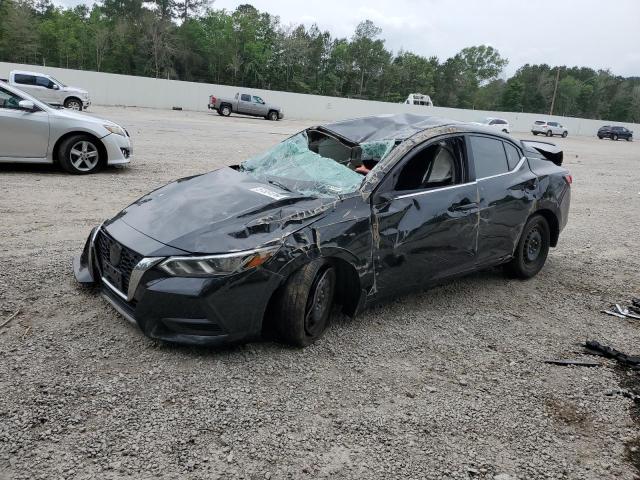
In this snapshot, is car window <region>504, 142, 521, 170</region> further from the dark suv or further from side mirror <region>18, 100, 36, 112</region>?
the dark suv

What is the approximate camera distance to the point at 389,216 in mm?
3768

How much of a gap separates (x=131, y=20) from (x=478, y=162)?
82.2 metres

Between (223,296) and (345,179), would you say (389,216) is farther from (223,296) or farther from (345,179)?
(223,296)

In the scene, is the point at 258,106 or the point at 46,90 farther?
the point at 258,106

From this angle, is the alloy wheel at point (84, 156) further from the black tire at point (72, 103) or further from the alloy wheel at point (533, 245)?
the black tire at point (72, 103)

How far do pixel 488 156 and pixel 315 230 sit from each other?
86.8 inches

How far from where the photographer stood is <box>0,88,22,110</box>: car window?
815 centimetres

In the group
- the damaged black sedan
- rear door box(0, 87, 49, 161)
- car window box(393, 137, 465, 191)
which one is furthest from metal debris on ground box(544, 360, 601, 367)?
rear door box(0, 87, 49, 161)

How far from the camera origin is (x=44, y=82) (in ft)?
77.1

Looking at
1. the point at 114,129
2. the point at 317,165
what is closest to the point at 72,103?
the point at 114,129

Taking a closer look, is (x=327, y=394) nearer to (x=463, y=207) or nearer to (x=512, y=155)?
(x=463, y=207)

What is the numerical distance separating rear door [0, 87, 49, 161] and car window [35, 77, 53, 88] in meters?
17.5

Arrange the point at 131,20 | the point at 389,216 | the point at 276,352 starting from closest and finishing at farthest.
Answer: the point at 276,352, the point at 389,216, the point at 131,20

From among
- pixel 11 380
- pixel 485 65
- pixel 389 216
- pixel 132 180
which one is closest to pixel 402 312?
pixel 389 216
